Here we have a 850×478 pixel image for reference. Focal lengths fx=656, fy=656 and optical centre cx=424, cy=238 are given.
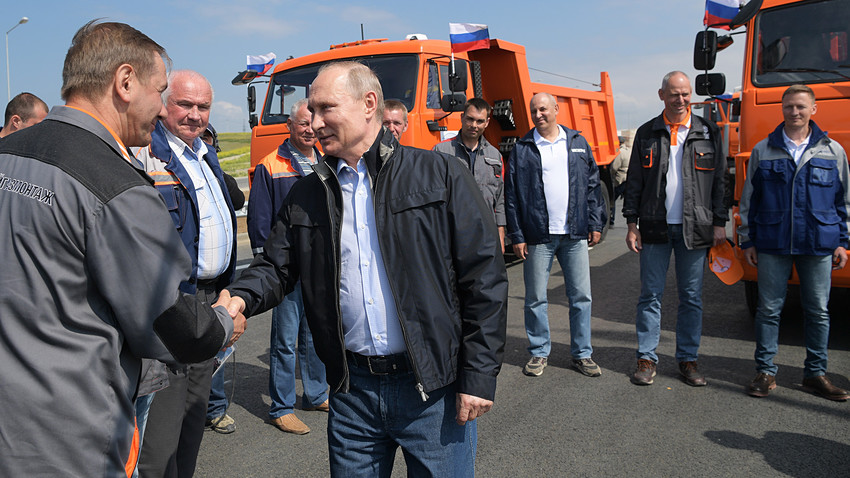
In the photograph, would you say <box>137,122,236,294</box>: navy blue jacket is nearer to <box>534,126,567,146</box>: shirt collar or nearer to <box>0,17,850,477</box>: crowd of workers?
<box>0,17,850,477</box>: crowd of workers

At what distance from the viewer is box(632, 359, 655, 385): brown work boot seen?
4.71 m

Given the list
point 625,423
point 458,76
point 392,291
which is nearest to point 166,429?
point 392,291

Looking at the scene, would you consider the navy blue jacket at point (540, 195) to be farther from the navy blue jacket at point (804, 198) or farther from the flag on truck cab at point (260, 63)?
the flag on truck cab at point (260, 63)

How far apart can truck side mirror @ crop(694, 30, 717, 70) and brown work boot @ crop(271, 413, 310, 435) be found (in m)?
4.72

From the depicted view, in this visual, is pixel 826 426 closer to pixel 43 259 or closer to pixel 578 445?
pixel 578 445

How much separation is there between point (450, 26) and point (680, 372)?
15.6ft

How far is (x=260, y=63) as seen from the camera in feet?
31.8

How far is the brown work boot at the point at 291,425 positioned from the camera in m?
4.06

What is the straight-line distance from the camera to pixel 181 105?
323cm

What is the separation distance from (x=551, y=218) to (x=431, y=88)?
3.20 meters

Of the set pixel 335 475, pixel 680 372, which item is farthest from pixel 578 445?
pixel 335 475

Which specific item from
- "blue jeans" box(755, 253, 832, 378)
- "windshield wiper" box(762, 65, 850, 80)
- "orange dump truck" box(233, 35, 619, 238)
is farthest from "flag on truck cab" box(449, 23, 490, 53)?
"blue jeans" box(755, 253, 832, 378)

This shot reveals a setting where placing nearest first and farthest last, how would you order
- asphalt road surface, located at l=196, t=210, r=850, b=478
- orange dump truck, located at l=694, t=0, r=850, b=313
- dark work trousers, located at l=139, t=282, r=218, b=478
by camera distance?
dark work trousers, located at l=139, t=282, r=218, b=478 → asphalt road surface, located at l=196, t=210, r=850, b=478 → orange dump truck, located at l=694, t=0, r=850, b=313

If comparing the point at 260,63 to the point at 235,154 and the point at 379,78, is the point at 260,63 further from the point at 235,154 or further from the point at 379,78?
the point at 235,154
